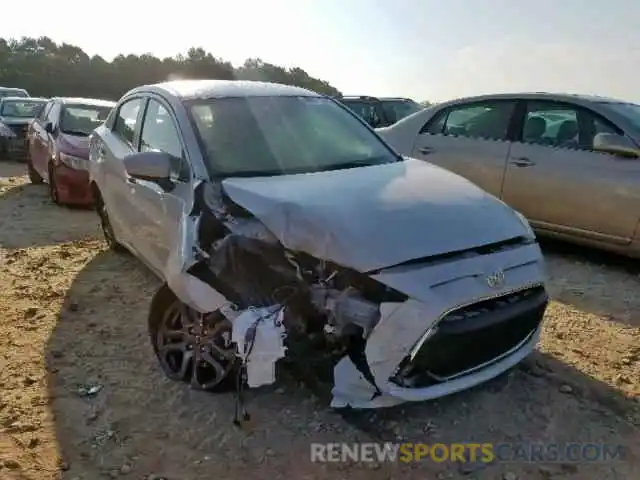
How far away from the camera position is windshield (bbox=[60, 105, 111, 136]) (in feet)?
27.3

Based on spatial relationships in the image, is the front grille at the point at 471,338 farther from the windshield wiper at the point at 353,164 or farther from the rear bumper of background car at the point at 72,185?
the rear bumper of background car at the point at 72,185

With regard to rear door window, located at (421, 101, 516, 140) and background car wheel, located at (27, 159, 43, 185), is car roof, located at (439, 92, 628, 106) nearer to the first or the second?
rear door window, located at (421, 101, 516, 140)

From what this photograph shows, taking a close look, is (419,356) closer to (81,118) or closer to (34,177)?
(81,118)

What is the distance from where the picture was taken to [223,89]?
4180mm

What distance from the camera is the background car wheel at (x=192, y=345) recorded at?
3068mm

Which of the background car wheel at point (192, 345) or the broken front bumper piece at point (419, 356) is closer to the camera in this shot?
the broken front bumper piece at point (419, 356)

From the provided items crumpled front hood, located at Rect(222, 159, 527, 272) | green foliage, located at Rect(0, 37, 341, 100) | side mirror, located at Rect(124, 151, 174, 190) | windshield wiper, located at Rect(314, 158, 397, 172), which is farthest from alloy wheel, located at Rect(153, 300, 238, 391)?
green foliage, located at Rect(0, 37, 341, 100)

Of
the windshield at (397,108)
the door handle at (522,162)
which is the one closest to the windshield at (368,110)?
the windshield at (397,108)

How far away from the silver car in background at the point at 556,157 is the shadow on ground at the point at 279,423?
2145 mm

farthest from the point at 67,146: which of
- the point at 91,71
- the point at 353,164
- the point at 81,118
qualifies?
the point at 91,71

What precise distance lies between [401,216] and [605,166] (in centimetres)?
318

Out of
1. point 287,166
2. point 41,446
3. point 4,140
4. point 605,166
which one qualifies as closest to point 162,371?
point 41,446

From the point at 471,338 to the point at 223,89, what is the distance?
2.47 m

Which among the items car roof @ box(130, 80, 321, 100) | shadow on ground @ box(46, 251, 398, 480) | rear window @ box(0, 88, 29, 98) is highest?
car roof @ box(130, 80, 321, 100)
